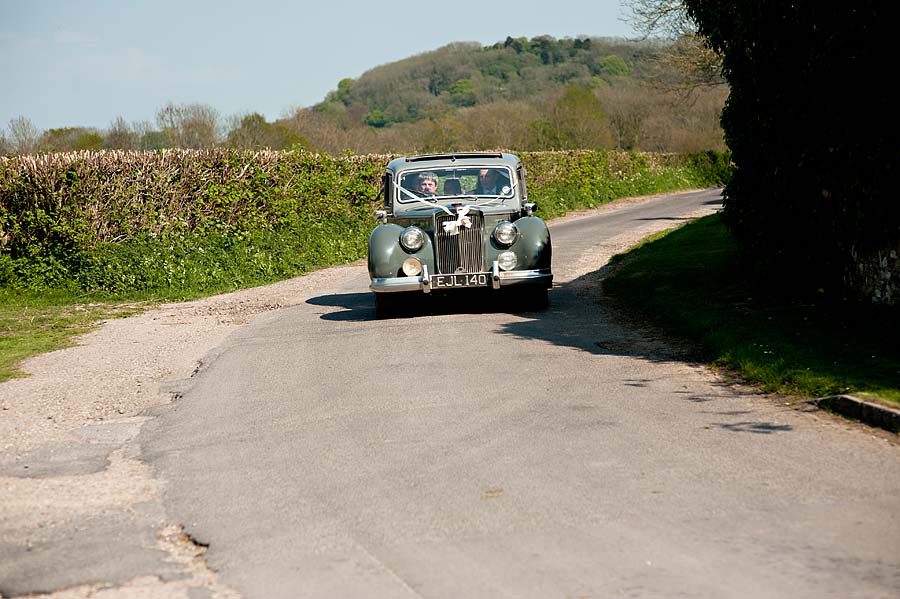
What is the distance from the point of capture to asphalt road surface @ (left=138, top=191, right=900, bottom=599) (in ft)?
14.3

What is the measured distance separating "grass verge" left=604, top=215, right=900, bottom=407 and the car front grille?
7.16ft

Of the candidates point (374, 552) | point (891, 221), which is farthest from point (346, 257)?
point (374, 552)

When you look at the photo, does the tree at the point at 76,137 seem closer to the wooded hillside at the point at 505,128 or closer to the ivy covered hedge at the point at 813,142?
the wooded hillside at the point at 505,128

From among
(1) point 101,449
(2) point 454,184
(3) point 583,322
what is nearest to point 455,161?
(2) point 454,184

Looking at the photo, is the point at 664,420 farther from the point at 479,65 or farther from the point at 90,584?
the point at 479,65

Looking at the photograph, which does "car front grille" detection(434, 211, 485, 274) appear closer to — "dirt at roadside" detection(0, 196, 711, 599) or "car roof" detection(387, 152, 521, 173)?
"car roof" detection(387, 152, 521, 173)

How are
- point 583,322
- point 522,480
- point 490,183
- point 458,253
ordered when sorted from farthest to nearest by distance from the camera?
point 490,183 → point 458,253 → point 583,322 → point 522,480

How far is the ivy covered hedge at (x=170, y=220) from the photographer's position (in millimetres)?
18906

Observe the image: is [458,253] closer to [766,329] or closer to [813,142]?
[766,329]

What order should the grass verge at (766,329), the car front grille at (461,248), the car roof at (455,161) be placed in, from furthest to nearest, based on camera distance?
the car roof at (455,161)
the car front grille at (461,248)
the grass verge at (766,329)

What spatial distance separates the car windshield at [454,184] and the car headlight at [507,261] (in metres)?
1.58

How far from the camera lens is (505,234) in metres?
13.5

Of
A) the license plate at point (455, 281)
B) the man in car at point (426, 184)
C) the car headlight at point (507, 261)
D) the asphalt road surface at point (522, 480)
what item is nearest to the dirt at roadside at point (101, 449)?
the asphalt road surface at point (522, 480)

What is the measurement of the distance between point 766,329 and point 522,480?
5.35 m
